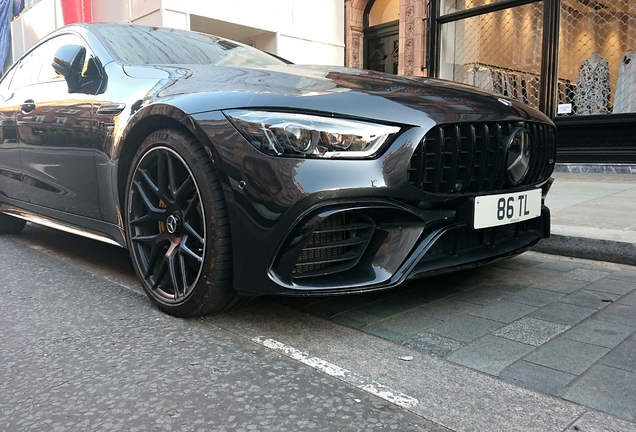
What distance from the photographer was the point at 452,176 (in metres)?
2.33

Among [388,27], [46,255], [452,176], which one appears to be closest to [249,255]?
[452,176]

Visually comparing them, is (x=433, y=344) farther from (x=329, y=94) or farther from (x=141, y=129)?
(x=141, y=129)

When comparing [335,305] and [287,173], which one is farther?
[335,305]

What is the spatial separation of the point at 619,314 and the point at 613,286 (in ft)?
1.68

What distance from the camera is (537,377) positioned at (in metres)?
1.90

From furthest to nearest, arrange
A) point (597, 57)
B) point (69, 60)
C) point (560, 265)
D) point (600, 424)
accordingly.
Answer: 1. point (597, 57)
2. point (560, 265)
3. point (69, 60)
4. point (600, 424)

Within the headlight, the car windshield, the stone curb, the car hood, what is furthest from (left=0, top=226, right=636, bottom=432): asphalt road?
the car windshield

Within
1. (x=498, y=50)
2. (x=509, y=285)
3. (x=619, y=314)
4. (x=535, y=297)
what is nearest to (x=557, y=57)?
(x=498, y=50)

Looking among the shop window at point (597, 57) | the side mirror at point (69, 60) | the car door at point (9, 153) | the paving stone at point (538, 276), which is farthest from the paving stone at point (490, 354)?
the shop window at point (597, 57)

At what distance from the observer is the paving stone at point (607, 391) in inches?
66.6

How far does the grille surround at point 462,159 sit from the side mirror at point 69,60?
2.04 metres

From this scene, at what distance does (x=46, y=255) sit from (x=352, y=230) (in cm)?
258

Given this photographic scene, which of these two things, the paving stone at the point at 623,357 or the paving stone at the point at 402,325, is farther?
the paving stone at the point at 402,325

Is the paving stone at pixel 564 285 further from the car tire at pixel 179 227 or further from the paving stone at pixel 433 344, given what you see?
the car tire at pixel 179 227
